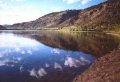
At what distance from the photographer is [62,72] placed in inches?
982

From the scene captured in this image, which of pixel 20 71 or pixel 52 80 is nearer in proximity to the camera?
pixel 52 80

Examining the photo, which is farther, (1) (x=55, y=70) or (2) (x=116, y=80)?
(1) (x=55, y=70)

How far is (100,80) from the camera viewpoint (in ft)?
60.3

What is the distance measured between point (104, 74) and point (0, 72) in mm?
11148

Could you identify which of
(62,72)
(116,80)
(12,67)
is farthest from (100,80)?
(12,67)

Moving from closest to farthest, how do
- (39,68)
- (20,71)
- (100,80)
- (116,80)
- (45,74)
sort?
(116,80)
(100,80)
(45,74)
(20,71)
(39,68)

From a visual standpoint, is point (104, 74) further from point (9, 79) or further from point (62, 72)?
point (9, 79)

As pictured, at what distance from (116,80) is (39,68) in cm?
1227

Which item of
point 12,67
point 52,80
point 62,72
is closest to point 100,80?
point 52,80

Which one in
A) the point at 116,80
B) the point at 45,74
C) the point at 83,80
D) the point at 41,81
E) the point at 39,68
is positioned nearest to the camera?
the point at 116,80

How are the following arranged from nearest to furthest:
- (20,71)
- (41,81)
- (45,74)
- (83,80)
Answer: (83,80) → (41,81) → (45,74) → (20,71)

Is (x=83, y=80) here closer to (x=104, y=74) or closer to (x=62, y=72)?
(x=104, y=74)

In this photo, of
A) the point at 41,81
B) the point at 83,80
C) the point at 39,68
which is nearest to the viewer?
the point at 83,80

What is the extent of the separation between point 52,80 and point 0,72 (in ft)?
21.6
